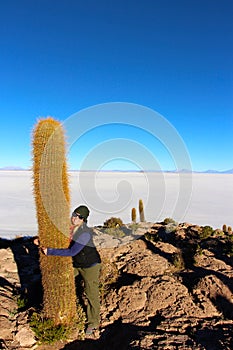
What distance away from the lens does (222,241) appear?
992 centimetres

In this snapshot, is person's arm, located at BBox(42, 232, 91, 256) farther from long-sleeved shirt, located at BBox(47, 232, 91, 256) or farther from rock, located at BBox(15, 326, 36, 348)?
rock, located at BBox(15, 326, 36, 348)

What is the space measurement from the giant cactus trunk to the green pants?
262 millimetres

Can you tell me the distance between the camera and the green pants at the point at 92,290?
486 cm

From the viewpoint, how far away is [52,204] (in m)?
4.52

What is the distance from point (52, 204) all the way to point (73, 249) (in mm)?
737

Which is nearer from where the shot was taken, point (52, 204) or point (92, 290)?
point (52, 204)

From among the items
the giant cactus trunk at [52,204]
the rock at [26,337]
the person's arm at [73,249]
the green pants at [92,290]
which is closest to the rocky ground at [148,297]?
the rock at [26,337]

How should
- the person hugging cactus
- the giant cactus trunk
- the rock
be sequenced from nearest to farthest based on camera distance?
1. the giant cactus trunk
2. the rock
3. the person hugging cactus

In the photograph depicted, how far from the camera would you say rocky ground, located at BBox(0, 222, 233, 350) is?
470 cm

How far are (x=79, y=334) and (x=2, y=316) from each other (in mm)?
1368

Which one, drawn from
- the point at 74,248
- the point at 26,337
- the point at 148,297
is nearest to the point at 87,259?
the point at 74,248

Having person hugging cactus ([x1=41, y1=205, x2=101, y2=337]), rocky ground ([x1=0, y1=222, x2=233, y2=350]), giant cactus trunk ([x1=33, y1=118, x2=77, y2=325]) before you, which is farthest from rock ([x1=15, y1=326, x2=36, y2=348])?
person hugging cactus ([x1=41, y1=205, x2=101, y2=337])

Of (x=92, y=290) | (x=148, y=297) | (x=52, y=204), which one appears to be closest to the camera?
(x=52, y=204)

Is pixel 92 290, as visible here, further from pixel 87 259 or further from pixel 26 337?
pixel 26 337
